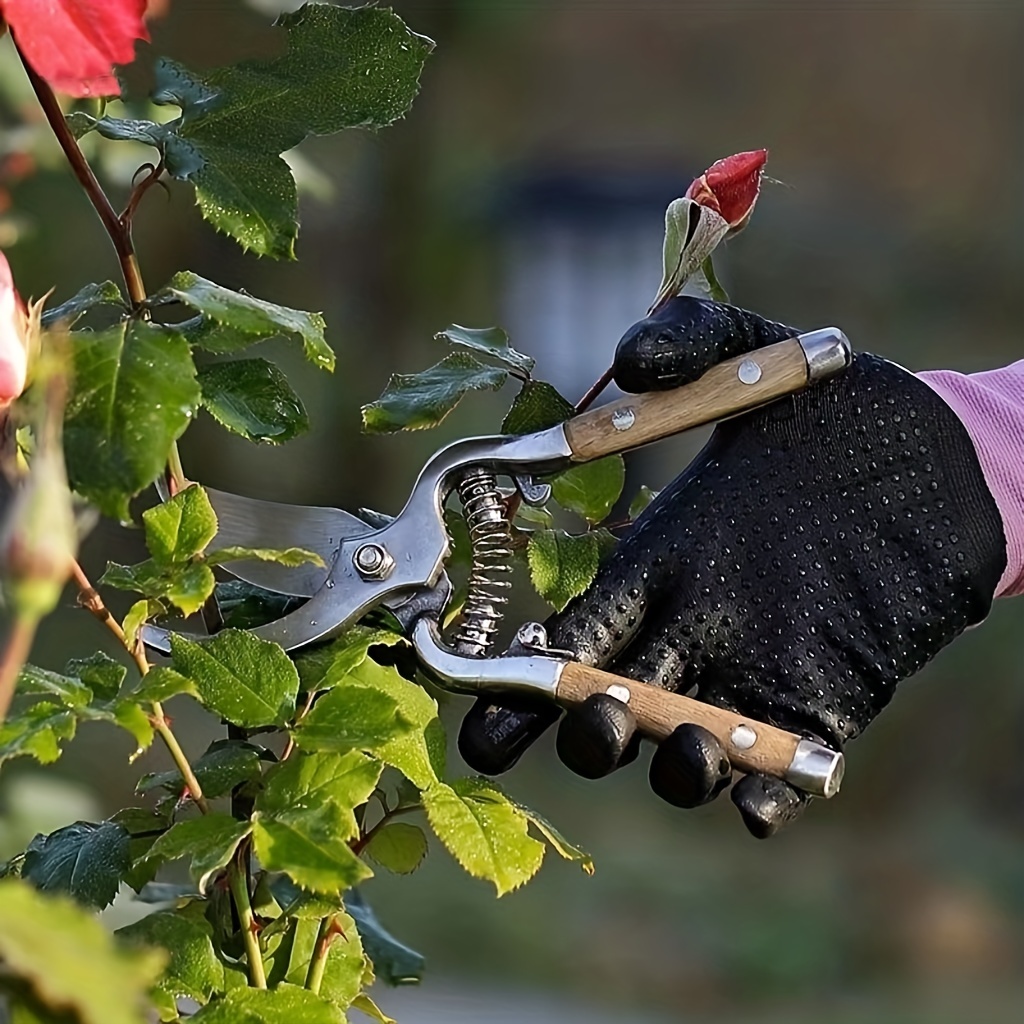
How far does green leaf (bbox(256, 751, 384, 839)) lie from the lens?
454 mm

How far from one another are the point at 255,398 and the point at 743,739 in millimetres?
232

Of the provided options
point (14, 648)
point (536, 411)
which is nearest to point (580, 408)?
point (536, 411)

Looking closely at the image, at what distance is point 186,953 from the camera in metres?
0.48

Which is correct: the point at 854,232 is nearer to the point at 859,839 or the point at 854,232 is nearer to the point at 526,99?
the point at 526,99

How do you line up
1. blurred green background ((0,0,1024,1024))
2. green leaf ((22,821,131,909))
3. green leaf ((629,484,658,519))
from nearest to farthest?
green leaf ((22,821,131,909)) → green leaf ((629,484,658,519)) → blurred green background ((0,0,1024,1024))

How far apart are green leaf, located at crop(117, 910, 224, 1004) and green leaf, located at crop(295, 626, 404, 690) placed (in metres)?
0.09

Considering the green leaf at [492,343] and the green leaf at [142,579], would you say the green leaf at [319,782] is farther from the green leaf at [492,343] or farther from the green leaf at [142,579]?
the green leaf at [492,343]

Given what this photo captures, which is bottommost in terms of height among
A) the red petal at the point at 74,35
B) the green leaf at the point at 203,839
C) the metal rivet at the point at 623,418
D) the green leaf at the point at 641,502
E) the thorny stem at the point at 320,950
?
the thorny stem at the point at 320,950

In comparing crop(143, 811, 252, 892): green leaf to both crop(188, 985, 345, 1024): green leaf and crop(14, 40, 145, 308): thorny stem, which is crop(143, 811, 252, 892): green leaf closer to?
crop(188, 985, 345, 1024): green leaf

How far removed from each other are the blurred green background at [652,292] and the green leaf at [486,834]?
180 cm

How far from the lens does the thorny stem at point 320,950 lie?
0.52 m

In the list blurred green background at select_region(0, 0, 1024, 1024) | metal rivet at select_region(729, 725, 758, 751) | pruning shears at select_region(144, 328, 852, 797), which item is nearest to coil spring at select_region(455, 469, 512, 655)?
pruning shears at select_region(144, 328, 852, 797)

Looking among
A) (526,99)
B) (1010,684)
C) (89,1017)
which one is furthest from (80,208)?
(1010,684)

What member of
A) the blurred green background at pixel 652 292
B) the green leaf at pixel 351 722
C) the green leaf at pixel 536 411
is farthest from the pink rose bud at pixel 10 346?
the blurred green background at pixel 652 292
